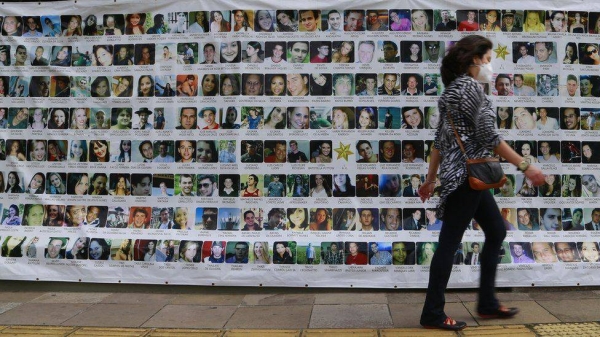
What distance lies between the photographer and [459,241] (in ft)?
12.3

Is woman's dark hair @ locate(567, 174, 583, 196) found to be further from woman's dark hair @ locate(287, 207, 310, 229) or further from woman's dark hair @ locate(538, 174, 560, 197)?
woman's dark hair @ locate(287, 207, 310, 229)

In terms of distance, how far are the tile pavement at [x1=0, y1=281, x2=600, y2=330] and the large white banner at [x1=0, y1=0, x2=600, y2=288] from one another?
131 millimetres

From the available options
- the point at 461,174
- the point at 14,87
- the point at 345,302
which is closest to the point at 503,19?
the point at 461,174

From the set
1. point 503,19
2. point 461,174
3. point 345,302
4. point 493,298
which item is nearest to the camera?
point 461,174

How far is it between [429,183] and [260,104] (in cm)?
167

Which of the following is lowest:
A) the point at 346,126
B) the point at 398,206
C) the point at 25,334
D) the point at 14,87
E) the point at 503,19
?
the point at 25,334

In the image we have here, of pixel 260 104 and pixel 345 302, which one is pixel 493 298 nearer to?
pixel 345 302

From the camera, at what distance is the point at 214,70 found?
496 cm

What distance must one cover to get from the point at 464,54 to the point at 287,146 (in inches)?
70.3

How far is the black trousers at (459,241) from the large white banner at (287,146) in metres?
0.90

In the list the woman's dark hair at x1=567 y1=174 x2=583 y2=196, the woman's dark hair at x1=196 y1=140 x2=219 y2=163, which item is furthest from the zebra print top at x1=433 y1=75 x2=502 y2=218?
the woman's dark hair at x1=196 y1=140 x2=219 y2=163

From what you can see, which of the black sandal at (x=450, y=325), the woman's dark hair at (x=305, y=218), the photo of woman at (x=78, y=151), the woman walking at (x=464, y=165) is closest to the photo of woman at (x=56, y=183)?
the photo of woman at (x=78, y=151)

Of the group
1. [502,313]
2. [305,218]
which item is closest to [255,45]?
[305,218]

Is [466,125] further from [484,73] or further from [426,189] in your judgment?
[426,189]
